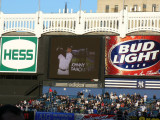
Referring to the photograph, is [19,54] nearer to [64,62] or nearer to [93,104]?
[64,62]

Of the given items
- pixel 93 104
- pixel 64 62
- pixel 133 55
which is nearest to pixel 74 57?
pixel 64 62

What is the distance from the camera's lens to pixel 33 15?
42.1 metres

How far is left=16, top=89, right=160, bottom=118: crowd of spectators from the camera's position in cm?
3475

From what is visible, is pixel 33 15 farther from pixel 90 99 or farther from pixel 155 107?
pixel 155 107

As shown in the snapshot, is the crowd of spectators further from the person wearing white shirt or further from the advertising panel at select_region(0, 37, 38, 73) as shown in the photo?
the advertising panel at select_region(0, 37, 38, 73)

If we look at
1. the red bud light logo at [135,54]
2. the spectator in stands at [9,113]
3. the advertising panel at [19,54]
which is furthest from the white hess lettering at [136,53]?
the spectator in stands at [9,113]

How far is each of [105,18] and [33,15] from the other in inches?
332

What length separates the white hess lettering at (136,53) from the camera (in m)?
37.8

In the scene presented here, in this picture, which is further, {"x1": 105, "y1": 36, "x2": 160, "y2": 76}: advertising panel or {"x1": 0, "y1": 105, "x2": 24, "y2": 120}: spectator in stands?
{"x1": 105, "y1": 36, "x2": 160, "y2": 76}: advertising panel

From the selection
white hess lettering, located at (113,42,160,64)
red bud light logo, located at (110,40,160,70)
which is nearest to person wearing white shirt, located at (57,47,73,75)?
red bud light logo, located at (110,40,160,70)

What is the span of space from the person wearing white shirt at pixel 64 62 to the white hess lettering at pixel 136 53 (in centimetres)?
490

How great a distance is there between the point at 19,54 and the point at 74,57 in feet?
21.2

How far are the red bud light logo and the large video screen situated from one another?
2.02 m

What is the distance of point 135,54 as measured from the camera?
125ft
